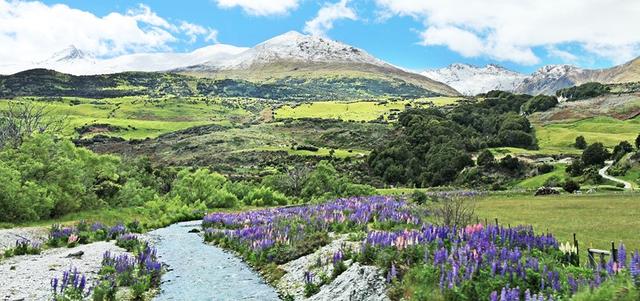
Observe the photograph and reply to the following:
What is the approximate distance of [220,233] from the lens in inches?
1545

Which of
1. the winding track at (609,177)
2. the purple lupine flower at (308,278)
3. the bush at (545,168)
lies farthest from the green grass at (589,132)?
the purple lupine flower at (308,278)

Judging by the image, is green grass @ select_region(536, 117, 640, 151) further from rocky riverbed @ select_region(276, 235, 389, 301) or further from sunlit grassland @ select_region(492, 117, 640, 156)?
rocky riverbed @ select_region(276, 235, 389, 301)

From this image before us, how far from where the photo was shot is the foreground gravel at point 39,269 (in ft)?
63.6

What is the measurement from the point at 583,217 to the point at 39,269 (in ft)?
91.5

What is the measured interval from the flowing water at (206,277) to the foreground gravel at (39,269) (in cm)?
361

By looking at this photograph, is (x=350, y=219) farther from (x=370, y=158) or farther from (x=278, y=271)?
(x=370, y=158)

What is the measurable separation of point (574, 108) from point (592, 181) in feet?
362

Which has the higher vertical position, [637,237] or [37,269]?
[637,237]

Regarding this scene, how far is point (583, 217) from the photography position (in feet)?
93.7

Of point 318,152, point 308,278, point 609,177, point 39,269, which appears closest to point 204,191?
point 39,269

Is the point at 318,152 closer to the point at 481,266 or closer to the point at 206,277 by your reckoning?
the point at 206,277

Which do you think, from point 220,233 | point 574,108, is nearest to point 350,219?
point 220,233

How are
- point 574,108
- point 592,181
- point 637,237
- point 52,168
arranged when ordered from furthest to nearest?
point 574,108, point 592,181, point 52,168, point 637,237

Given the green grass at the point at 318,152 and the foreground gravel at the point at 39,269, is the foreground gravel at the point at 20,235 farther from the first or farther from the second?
the green grass at the point at 318,152
